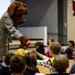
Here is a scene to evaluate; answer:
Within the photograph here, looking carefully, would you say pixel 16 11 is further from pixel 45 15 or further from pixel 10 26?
pixel 45 15

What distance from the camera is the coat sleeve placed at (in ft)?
9.85

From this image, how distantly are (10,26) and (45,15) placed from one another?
10.7m

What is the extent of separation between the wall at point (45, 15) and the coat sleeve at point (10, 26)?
9981 millimetres

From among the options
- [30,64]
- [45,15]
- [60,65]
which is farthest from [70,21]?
[60,65]

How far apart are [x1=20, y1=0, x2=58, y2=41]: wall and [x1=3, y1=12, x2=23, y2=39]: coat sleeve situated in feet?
32.7

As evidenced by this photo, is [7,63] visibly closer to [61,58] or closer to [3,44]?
[61,58]

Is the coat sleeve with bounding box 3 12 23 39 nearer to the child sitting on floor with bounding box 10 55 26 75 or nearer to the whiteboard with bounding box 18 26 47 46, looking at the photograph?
the child sitting on floor with bounding box 10 55 26 75

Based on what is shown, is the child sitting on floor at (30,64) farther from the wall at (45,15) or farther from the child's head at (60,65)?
the wall at (45,15)

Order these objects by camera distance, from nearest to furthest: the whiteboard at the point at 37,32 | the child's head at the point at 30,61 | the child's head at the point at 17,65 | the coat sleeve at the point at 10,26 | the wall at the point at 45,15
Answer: the child's head at the point at 17,65 < the child's head at the point at 30,61 < the coat sleeve at the point at 10,26 < the whiteboard at the point at 37,32 < the wall at the point at 45,15

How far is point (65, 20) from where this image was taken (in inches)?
500

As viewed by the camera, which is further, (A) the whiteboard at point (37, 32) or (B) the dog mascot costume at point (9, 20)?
(A) the whiteboard at point (37, 32)

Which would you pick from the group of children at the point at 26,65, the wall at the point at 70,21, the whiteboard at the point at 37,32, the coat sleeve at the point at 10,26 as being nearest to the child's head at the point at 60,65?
the group of children at the point at 26,65

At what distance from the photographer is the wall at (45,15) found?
43.0 feet

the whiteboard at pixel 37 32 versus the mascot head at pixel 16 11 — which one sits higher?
the mascot head at pixel 16 11
